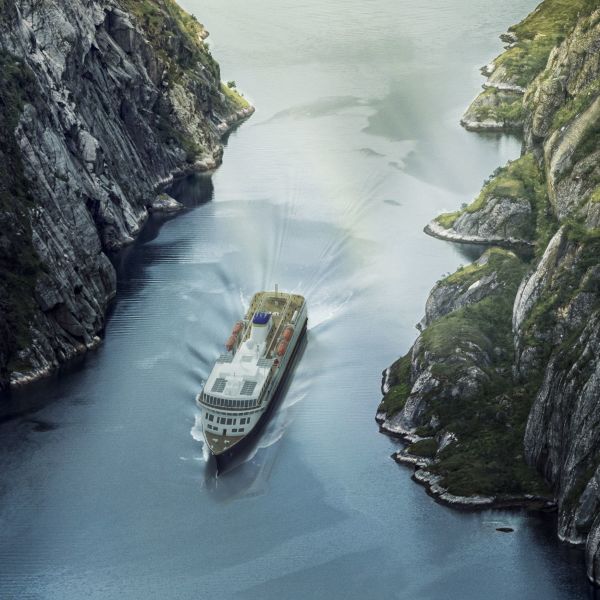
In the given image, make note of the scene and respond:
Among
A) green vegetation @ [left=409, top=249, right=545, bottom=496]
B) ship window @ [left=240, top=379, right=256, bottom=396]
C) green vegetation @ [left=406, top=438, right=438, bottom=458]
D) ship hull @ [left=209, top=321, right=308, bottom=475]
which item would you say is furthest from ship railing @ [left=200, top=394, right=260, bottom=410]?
green vegetation @ [left=409, top=249, right=545, bottom=496]

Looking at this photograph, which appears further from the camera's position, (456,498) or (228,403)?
(228,403)

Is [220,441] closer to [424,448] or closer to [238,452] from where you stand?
[238,452]

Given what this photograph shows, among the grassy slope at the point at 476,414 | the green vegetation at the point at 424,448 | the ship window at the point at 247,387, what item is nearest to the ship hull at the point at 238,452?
the ship window at the point at 247,387

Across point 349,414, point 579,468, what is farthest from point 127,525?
point 579,468

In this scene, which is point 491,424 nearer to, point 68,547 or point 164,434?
point 164,434

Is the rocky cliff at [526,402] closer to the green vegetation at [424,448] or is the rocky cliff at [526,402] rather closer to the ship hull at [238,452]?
the green vegetation at [424,448]

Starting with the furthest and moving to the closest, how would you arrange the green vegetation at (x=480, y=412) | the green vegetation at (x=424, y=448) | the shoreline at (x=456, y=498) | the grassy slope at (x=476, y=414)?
the green vegetation at (x=424, y=448), the grassy slope at (x=476, y=414), the green vegetation at (x=480, y=412), the shoreline at (x=456, y=498)

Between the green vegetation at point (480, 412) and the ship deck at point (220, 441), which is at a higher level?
the green vegetation at point (480, 412)

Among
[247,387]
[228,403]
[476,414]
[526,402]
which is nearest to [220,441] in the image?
[228,403]

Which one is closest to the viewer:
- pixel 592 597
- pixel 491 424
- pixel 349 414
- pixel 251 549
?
pixel 592 597
